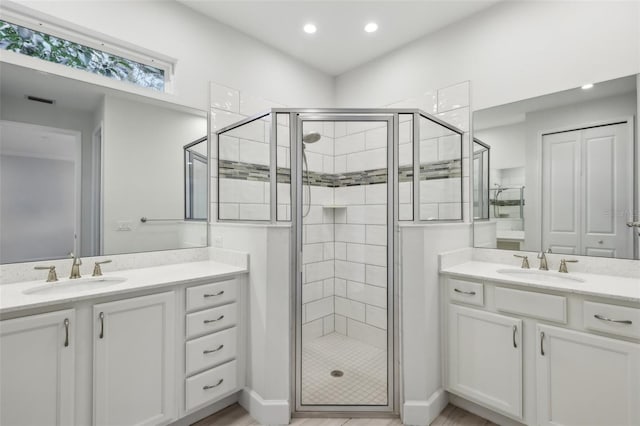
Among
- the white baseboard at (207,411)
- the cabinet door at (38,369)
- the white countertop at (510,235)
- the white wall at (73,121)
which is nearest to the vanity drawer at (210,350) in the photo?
the white baseboard at (207,411)

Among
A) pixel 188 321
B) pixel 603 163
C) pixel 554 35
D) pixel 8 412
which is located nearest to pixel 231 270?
pixel 188 321

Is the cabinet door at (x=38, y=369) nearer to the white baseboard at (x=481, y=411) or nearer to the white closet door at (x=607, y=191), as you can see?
the white baseboard at (x=481, y=411)

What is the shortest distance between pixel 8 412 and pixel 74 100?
1683 mm

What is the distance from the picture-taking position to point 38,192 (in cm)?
176

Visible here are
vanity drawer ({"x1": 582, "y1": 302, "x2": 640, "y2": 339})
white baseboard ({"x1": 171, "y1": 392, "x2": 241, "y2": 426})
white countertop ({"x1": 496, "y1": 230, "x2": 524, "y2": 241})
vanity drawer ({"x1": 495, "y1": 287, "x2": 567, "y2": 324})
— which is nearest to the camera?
vanity drawer ({"x1": 582, "y1": 302, "x2": 640, "y2": 339})

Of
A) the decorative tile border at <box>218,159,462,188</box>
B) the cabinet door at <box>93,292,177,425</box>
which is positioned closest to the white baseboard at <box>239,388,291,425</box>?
the cabinet door at <box>93,292,177,425</box>

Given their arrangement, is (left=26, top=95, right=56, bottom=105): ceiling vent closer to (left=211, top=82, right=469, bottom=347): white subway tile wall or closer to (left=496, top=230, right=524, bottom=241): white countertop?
(left=211, top=82, right=469, bottom=347): white subway tile wall

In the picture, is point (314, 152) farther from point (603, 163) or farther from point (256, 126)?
point (603, 163)

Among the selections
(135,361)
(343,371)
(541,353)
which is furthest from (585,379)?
(135,361)

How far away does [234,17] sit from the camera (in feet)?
8.16

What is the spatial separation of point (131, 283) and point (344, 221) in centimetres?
131

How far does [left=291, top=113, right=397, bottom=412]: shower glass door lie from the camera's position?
1.92 meters

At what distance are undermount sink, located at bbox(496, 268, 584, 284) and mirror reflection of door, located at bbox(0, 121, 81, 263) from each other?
2806 mm

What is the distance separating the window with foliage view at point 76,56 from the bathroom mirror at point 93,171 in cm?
15
